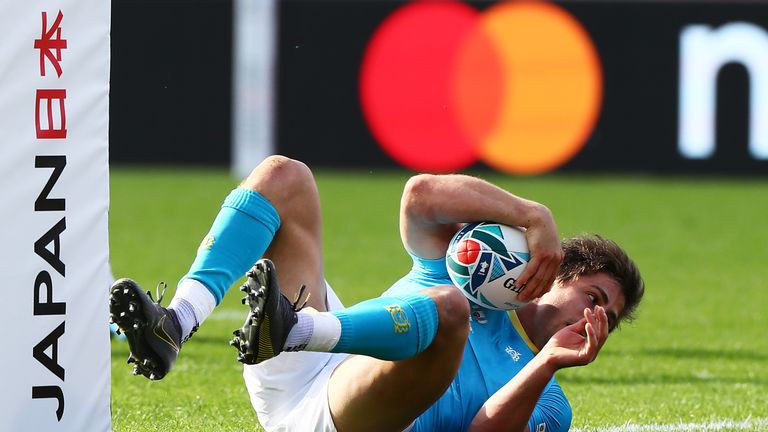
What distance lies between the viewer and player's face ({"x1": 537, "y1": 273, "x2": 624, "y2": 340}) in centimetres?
427

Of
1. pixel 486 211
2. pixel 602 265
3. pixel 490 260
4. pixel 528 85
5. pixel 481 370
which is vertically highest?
pixel 486 211

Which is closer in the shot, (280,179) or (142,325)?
(142,325)

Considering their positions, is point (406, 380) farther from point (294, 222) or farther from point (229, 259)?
point (294, 222)

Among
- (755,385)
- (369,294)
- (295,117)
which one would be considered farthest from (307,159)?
(755,385)

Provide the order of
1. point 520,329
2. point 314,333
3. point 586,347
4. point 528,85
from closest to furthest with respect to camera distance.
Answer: point 314,333, point 586,347, point 520,329, point 528,85

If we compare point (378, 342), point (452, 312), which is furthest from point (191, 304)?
point (452, 312)

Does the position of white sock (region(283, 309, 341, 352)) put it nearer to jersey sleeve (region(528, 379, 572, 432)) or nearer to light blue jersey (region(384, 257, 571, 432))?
light blue jersey (region(384, 257, 571, 432))

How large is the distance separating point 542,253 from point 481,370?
47cm


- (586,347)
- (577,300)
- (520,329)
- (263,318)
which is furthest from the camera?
(520,329)

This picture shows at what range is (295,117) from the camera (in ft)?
58.8

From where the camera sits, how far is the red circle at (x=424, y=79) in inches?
675

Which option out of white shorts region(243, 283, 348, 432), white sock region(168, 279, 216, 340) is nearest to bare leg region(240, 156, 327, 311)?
white shorts region(243, 283, 348, 432)

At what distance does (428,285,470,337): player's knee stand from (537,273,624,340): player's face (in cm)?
68

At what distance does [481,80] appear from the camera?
17.2 metres
